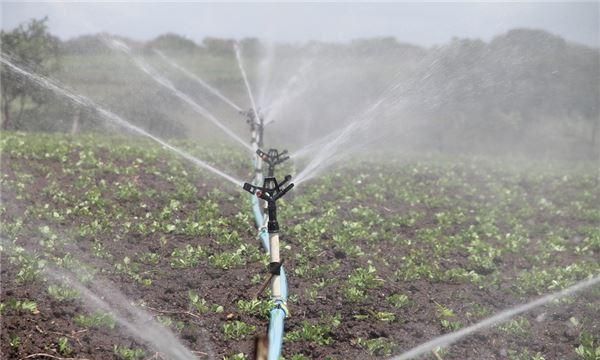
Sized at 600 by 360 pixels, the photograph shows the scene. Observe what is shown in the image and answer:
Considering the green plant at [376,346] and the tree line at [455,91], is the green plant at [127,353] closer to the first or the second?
the green plant at [376,346]

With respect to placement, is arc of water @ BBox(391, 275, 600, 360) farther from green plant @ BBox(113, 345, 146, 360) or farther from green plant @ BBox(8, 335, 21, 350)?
green plant @ BBox(8, 335, 21, 350)

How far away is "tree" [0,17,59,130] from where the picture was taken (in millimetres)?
26219

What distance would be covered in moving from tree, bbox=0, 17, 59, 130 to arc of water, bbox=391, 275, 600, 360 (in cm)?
2398

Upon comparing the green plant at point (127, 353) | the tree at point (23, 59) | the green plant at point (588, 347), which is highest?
the tree at point (23, 59)

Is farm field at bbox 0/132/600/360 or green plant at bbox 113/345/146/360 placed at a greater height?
farm field at bbox 0/132/600/360

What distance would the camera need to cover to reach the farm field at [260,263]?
261 inches

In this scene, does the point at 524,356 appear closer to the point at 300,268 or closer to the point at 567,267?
the point at 300,268

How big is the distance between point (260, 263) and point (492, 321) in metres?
3.25

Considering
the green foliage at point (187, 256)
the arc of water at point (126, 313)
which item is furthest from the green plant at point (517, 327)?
the green foliage at point (187, 256)

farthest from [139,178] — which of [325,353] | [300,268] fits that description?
[325,353]

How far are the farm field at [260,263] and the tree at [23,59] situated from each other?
45.1 ft

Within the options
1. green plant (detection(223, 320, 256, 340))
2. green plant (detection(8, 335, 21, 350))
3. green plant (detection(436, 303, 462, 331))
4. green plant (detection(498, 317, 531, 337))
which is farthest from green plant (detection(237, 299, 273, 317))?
green plant (detection(498, 317, 531, 337))

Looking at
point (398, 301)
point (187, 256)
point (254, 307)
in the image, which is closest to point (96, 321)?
point (254, 307)

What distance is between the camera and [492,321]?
7.64 m
